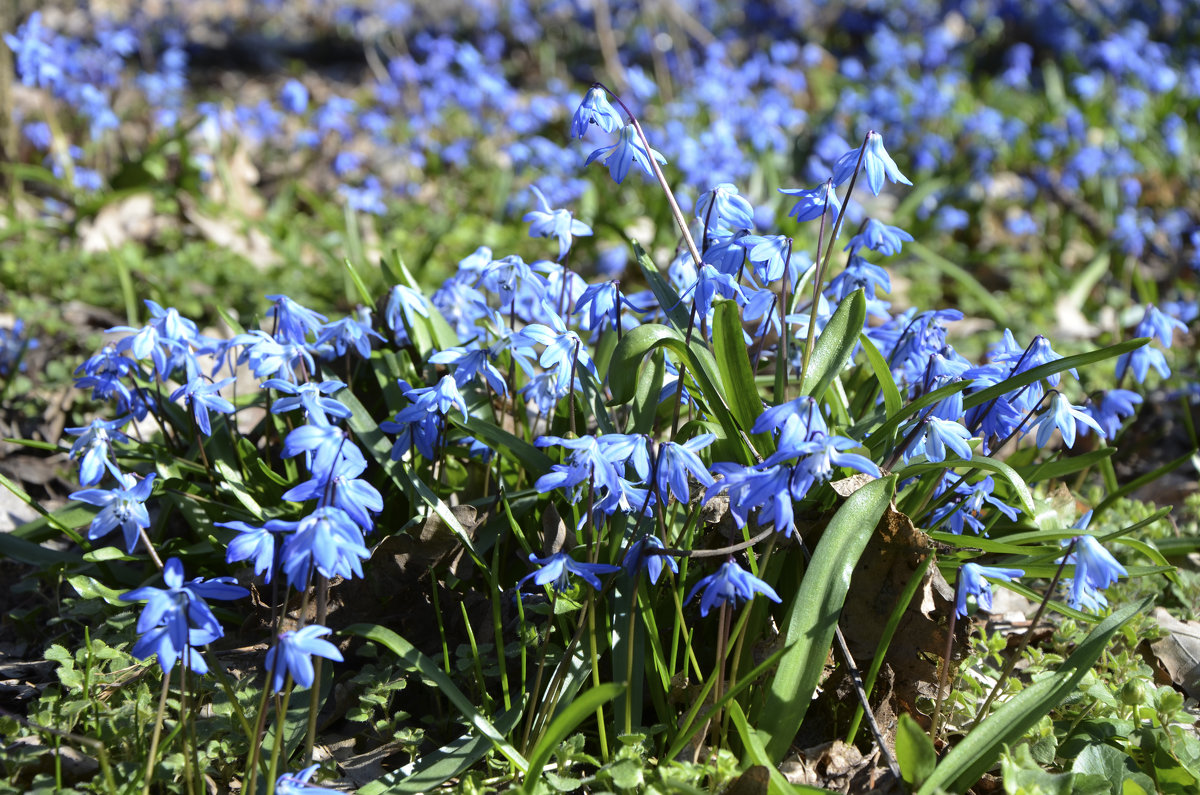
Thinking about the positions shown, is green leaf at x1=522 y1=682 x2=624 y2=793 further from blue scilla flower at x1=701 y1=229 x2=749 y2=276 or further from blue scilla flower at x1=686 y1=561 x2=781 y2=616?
blue scilla flower at x1=701 y1=229 x2=749 y2=276

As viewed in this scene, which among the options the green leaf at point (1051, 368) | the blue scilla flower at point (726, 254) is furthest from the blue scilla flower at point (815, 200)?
the green leaf at point (1051, 368)

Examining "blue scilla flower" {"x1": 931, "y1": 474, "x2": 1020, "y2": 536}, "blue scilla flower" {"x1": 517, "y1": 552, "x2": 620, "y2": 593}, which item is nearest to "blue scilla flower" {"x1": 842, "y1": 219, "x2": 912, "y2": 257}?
"blue scilla flower" {"x1": 931, "y1": 474, "x2": 1020, "y2": 536}

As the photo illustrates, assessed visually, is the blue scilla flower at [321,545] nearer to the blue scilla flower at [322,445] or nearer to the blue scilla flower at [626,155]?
the blue scilla flower at [322,445]

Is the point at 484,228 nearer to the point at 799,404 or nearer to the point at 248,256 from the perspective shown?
the point at 248,256

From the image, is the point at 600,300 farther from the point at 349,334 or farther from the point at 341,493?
the point at 341,493

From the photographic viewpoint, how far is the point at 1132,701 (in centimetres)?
197

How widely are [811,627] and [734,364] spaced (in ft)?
1.85

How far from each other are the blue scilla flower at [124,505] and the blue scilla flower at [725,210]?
51.3 inches

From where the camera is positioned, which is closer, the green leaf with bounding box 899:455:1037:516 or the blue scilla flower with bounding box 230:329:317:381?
the green leaf with bounding box 899:455:1037:516

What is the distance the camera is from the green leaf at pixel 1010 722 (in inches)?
70.3

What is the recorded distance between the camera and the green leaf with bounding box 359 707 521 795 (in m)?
1.87

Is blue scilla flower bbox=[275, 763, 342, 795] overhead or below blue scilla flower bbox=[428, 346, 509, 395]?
below

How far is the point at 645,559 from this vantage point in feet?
5.96

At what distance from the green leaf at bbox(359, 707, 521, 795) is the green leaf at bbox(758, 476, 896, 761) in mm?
533
